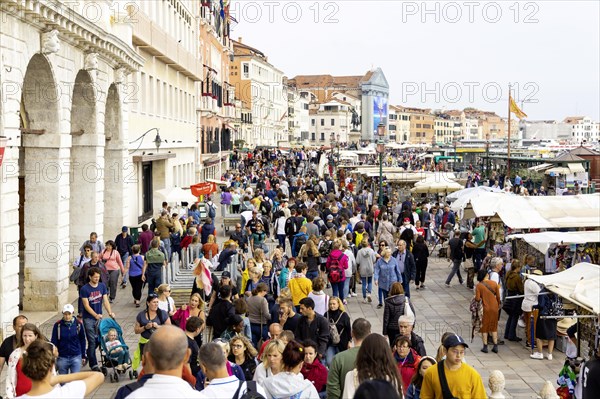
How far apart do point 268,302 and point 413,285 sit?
778 centimetres

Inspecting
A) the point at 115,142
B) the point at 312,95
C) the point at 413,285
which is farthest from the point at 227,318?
the point at 312,95

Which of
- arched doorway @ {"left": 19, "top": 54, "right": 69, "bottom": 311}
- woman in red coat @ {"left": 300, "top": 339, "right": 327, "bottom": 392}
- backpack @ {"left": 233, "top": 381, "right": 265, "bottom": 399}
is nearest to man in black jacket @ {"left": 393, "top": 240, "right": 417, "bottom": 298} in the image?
arched doorway @ {"left": 19, "top": 54, "right": 69, "bottom": 311}

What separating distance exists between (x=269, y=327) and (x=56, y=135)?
25.3ft

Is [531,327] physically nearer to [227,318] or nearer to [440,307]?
[440,307]

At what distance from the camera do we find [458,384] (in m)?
6.77

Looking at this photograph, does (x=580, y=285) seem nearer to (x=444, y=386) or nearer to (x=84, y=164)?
(x=444, y=386)

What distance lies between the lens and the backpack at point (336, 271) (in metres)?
15.8

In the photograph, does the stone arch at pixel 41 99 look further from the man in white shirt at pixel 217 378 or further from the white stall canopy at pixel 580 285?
the man in white shirt at pixel 217 378

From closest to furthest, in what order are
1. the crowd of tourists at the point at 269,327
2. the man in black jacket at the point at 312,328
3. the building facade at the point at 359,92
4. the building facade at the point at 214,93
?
the crowd of tourists at the point at 269,327, the man in black jacket at the point at 312,328, the building facade at the point at 214,93, the building facade at the point at 359,92

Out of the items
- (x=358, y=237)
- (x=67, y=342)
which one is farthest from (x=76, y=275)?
(x=358, y=237)

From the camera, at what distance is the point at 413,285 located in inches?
764

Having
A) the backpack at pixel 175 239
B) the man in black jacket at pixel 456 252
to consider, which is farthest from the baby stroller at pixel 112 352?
the man in black jacket at pixel 456 252

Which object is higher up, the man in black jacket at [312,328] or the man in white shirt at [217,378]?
the man in white shirt at [217,378]

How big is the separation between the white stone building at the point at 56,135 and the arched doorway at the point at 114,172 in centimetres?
3
